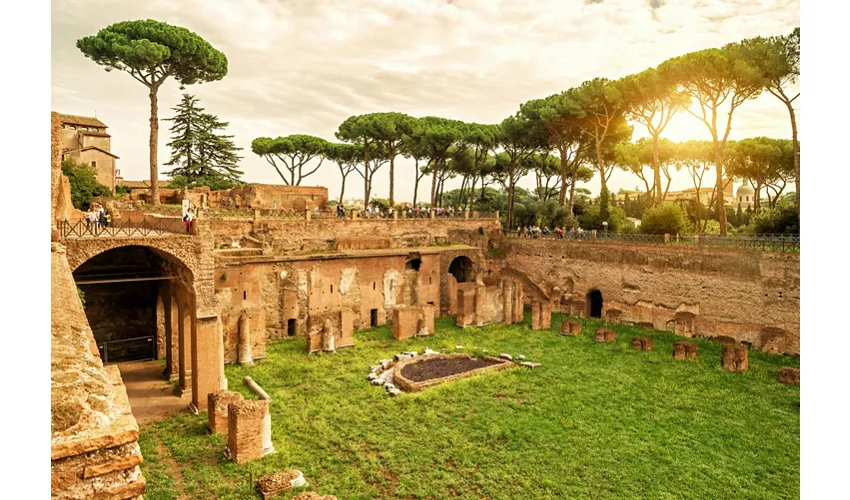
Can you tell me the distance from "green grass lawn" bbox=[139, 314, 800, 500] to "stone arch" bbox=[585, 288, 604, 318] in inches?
269

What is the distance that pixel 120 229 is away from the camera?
1147 centimetres

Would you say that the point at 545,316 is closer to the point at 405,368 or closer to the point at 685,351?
the point at 685,351

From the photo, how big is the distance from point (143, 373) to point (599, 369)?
42.6 ft

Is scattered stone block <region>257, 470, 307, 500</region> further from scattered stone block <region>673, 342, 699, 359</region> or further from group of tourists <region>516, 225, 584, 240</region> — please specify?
group of tourists <region>516, 225, 584, 240</region>

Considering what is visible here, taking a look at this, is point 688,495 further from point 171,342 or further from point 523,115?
point 523,115

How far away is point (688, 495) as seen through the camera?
802cm

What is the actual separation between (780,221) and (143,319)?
21.9m

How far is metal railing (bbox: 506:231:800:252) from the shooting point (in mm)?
15891

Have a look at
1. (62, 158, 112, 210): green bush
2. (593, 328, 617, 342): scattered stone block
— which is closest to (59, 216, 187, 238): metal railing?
(62, 158, 112, 210): green bush

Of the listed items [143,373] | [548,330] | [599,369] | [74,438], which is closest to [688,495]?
[599,369]

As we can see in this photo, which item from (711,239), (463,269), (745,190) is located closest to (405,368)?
(463,269)

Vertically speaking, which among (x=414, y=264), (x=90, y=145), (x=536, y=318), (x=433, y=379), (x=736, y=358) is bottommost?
(x=433, y=379)

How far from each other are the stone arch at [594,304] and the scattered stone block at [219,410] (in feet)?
53.1

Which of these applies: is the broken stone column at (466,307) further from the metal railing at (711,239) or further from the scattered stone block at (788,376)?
the scattered stone block at (788,376)
